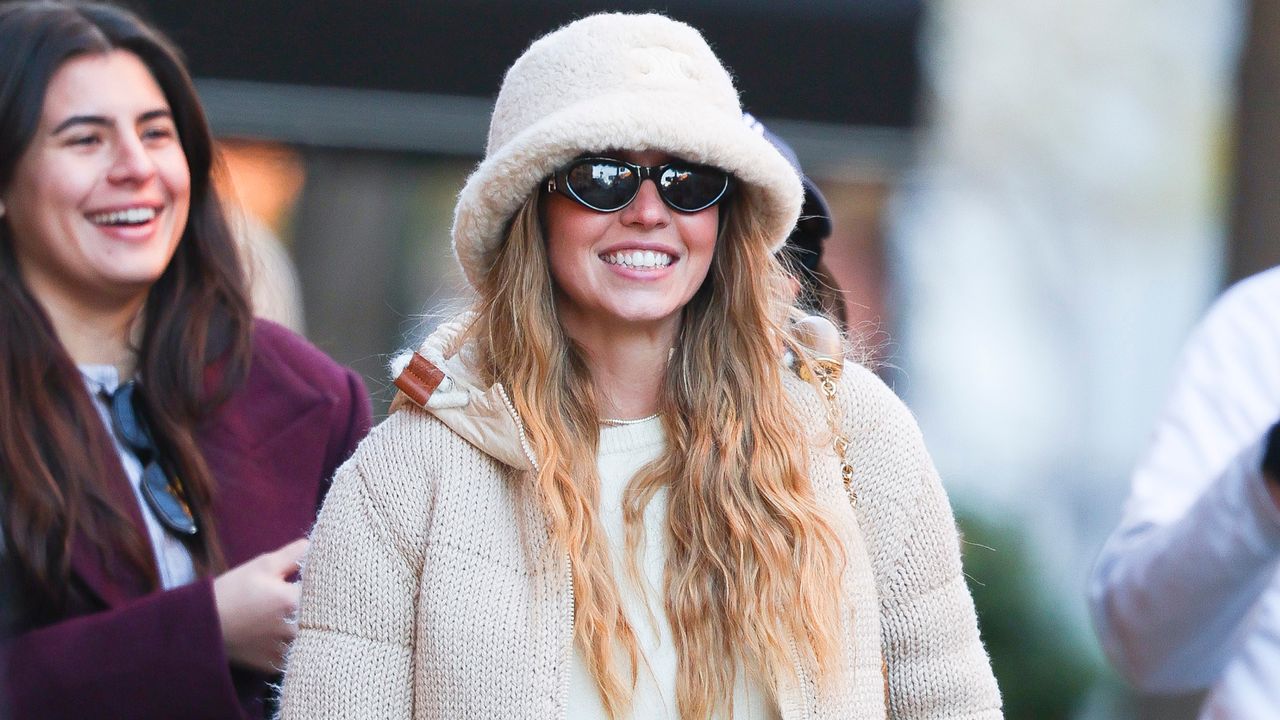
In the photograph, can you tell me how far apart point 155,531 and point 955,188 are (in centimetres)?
581

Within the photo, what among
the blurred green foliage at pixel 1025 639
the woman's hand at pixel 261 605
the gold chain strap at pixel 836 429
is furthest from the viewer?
the blurred green foliage at pixel 1025 639

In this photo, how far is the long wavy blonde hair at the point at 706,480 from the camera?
7.89ft

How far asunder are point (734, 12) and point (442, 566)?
16.9 feet

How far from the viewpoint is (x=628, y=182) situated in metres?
2.43

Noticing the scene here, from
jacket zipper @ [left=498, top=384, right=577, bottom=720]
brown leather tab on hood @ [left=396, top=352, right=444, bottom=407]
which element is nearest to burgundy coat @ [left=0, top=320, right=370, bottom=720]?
brown leather tab on hood @ [left=396, top=352, right=444, bottom=407]

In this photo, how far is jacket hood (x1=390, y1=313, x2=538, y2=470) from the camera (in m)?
2.48

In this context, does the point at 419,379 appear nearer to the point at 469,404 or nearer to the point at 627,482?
the point at 469,404

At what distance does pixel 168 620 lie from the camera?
9.62ft

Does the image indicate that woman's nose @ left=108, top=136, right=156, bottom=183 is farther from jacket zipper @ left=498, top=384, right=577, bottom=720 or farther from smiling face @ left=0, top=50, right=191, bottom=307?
jacket zipper @ left=498, top=384, right=577, bottom=720

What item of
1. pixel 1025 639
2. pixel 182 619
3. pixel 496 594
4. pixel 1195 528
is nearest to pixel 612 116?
pixel 496 594

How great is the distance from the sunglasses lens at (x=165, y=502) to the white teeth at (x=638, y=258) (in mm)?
1171

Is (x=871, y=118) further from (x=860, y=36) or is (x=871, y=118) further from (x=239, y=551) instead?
(x=239, y=551)

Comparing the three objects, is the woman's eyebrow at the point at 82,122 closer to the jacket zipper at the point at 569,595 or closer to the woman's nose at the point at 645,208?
the jacket zipper at the point at 569,595

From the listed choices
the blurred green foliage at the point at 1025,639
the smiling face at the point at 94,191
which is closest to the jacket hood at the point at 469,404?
the smiling face at the point at 94,191
